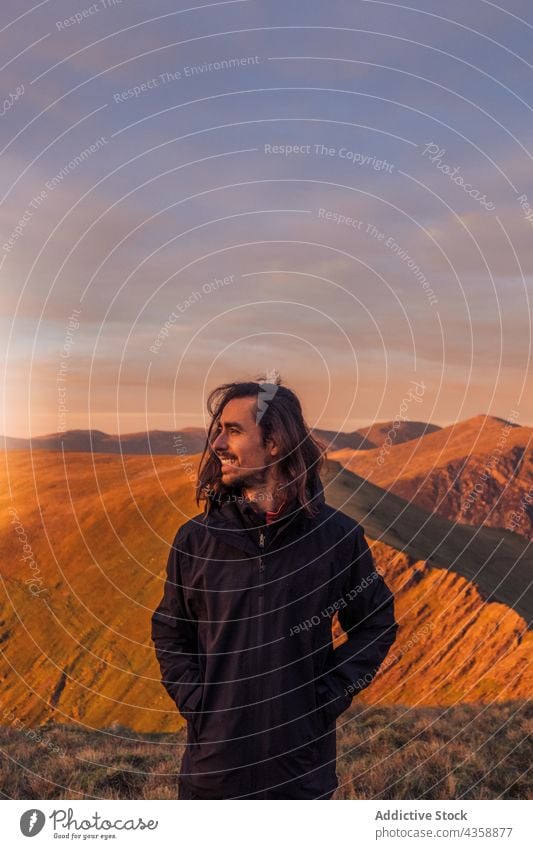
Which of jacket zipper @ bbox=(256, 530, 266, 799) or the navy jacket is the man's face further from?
jacket zipper @ bbox=(256, 530, 266, 799)

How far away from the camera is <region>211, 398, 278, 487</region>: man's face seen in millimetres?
4906

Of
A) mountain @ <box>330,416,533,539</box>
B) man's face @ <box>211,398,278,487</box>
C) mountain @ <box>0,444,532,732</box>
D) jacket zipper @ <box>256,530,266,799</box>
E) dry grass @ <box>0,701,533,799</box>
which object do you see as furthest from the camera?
mountain @ <box>330,416,533,539</box>

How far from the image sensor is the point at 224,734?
4680mm

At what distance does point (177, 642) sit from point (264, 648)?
573 mm

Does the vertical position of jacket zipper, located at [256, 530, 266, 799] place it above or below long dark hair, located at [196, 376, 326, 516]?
below

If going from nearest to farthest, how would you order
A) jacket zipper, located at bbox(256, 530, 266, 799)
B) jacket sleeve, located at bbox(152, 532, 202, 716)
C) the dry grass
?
jacket zipper, located at bbox(256, 530, 266, 799), jacket sleeve, located at bbox(152, 532, 202, 716), the dry grass

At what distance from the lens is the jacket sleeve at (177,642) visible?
4805 mm

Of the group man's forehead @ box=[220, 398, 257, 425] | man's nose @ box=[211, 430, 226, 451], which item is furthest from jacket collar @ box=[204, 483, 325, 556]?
man's forehead @ box=[220, 398, 257, 425]

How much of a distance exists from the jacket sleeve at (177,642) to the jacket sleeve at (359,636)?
72 cm

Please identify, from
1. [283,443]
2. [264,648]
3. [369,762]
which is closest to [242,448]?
[283,443]

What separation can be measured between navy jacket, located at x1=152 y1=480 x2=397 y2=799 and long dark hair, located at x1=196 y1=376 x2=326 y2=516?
0.15 meters

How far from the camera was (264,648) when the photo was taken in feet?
15.2
